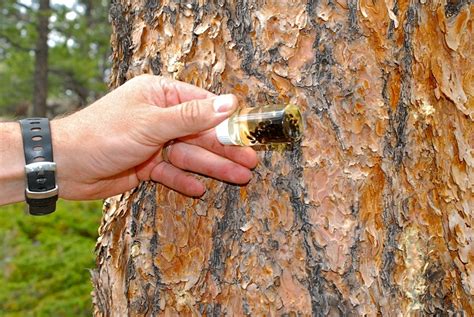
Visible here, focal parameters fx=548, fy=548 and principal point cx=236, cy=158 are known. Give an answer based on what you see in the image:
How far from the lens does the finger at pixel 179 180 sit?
1754mm

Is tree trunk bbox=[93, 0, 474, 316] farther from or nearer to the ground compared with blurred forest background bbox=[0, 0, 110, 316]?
farther from the ground

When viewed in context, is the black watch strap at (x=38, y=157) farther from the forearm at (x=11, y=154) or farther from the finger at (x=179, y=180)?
the finger at (x=179, y=180)

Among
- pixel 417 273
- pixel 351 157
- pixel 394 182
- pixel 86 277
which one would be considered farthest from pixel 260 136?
pixel 86 277

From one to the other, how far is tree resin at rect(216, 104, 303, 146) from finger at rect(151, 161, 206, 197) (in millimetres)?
220

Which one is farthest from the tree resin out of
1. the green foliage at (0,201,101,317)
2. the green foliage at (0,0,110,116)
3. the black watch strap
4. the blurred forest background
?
the green foliage at (0,0,110,116)

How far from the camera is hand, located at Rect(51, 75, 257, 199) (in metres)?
1.62

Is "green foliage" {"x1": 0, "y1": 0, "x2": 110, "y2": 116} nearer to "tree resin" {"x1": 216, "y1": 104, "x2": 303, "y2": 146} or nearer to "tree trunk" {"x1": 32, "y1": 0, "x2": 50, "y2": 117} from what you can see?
"tree trunk" {"x1": 32, "y1": 0, "x2": 50, "y2": 117}

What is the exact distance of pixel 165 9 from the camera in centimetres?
176

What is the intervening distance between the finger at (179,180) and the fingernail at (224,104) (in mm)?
305

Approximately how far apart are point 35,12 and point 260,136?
804 cm

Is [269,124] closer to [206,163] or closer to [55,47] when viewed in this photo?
[206,163]

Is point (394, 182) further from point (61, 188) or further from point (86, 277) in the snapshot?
point (86, 277)

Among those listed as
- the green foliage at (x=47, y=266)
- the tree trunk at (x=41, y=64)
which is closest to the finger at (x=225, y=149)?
the green foliage at (x=47, y=266)

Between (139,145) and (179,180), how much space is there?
18 centimetres
